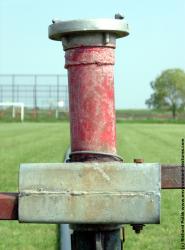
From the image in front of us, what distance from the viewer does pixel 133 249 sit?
5.43 m

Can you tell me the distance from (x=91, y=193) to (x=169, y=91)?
347ft

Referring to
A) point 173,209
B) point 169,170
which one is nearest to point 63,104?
point 173,209

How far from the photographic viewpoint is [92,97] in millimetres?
2371

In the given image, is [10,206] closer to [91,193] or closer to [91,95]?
[91,193]

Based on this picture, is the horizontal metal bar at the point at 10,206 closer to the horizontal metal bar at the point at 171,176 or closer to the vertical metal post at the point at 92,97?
the vertical metal post at the point at 92,97

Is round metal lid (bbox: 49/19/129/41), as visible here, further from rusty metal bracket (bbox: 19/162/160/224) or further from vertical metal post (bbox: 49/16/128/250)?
rusty metal bracket (bbox: 19/162/160/224)

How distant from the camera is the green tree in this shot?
10419 cm

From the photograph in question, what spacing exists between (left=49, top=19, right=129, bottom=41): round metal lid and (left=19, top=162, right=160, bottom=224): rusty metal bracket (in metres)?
0.44

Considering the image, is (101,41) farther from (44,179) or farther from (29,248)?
(29,248)

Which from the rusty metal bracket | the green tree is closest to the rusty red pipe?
the rusty metal bracket

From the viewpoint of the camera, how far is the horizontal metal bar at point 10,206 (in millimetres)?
2451

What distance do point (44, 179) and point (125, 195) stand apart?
0.27 m

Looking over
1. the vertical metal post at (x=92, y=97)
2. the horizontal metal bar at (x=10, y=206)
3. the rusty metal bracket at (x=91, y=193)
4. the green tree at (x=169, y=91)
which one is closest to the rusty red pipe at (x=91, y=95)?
the vertical metal post at (x=92, y=97)

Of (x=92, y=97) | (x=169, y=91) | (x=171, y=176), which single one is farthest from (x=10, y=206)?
(x=169, y=91)
